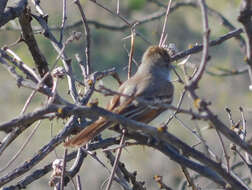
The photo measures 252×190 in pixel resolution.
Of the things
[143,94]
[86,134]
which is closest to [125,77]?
[143,94]

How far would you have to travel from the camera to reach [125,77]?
14.5 metres

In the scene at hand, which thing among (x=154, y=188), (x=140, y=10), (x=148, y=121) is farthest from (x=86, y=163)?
(x=148, y=121)

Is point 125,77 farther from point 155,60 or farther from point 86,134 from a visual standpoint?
point 86,134

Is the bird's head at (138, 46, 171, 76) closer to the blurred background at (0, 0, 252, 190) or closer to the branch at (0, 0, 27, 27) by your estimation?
the branch at (0, 0, 27, 27)

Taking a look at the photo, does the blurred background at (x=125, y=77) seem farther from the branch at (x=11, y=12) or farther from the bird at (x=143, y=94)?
the branch at (x=11, y=12)

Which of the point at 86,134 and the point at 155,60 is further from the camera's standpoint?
the point at 155,60

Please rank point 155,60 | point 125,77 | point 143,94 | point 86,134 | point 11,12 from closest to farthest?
point 86,134 < point 11,12 < point 143,94 < point 155,60 < point 125,77

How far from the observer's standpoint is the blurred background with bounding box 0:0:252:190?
10.5 meters

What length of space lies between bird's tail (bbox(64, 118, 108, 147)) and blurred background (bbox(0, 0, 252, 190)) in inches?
230

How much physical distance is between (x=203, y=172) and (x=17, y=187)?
3.12 ft

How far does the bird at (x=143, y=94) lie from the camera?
2949 millimetres

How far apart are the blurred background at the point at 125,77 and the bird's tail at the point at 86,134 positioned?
5.83 metres

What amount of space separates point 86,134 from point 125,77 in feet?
38.2

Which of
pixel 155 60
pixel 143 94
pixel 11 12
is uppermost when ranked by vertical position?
pixel 155 60
